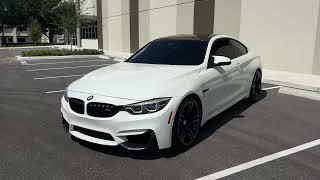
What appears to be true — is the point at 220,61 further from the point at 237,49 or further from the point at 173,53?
the point at 237,49

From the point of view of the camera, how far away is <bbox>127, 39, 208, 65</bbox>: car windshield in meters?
5.24

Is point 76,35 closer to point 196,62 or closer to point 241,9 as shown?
point 241,9

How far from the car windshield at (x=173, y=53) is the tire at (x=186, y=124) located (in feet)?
2.96

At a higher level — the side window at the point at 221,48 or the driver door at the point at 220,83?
the side window at the point at 221,48

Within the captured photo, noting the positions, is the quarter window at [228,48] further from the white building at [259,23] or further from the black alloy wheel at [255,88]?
the white building at [259,23]

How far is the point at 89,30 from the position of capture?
37.5 m

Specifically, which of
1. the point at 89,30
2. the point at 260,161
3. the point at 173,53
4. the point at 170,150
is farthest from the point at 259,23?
the point at 89,30

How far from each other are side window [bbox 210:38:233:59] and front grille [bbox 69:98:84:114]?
2348 millimetres

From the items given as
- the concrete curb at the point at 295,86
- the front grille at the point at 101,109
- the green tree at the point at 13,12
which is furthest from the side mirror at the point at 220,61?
the green tree at the point at 13,12

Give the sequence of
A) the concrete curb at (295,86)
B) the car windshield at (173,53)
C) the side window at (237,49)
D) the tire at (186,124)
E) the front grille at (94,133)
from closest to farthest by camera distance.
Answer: the front grille at (94,133) < the tire at (186,124) < the car windshield at (173,53) < the side window at (237,49) < the concrete curb at (295,86)

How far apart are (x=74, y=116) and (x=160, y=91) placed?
3.94 ft

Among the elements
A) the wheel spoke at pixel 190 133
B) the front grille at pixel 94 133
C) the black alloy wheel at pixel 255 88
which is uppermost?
the black alloy wheel at pixel 255 88

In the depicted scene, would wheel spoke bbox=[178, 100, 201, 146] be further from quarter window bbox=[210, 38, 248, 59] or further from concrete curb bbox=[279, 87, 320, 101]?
concrete curb bbox=[279, 87, 320, 101]

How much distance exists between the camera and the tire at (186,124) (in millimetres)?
4133
